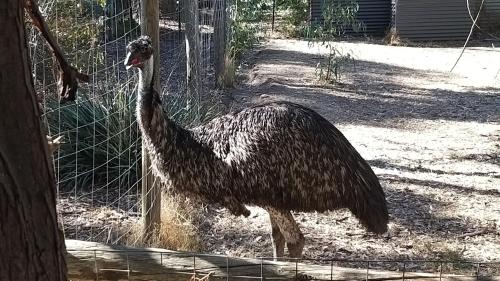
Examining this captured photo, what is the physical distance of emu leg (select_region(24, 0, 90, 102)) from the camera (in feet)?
6.63

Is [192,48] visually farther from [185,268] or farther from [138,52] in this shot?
[185,268]

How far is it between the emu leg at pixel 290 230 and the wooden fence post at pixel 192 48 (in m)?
2.79

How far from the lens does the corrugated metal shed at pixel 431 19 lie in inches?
687

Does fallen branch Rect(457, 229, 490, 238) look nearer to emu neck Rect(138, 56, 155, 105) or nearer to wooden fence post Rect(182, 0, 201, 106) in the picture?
emu neck Rect(138, 56, 155, 105)

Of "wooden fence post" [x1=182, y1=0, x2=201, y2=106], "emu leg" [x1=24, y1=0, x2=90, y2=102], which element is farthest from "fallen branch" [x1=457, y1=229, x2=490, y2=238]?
"emu leg" [x1=24, y1=0, x2=90, y2=102]

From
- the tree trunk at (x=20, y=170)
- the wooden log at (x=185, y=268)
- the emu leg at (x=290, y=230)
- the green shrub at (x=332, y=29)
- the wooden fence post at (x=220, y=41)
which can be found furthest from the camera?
the green shrub at (x=332, y=29)

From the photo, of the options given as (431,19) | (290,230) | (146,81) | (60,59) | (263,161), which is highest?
(431,19)

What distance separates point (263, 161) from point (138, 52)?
989 mm

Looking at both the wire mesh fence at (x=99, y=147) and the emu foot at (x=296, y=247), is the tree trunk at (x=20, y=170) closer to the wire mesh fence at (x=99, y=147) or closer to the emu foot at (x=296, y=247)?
the emu foot at (x=296, y=247)

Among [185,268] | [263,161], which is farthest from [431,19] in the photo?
[185,268]

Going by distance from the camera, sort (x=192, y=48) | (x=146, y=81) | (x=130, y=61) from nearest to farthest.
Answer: (x=130, y=61)
(x=146, y=81)
(x=192, y=48)

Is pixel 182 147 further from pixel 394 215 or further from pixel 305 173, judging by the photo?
pixel 394 215

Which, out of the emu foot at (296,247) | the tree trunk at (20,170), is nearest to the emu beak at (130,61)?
the emu foot at (296,247)

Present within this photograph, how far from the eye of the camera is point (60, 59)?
2.08 meters
